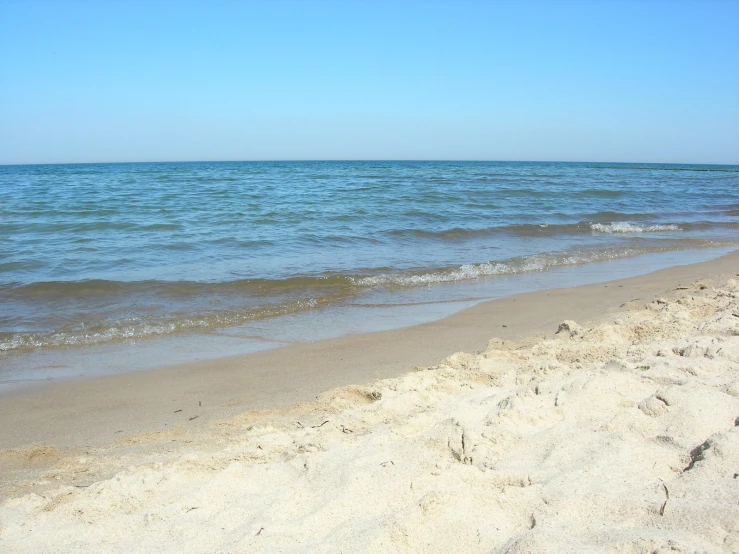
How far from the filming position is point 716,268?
8680 millimetres

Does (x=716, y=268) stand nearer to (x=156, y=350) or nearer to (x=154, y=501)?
(x=156, y=350)

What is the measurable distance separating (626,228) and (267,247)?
860cm

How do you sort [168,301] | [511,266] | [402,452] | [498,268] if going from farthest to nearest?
1. [511,266]
2. [498,268]
3. [168,301]
4. [402,452]

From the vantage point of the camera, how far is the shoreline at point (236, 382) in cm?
382

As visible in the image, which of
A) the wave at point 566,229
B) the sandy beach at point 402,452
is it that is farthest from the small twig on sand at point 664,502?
the wave at point 566,229

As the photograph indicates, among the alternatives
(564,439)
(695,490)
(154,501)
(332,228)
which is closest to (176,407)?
(154,501)

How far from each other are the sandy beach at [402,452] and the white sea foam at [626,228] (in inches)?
349

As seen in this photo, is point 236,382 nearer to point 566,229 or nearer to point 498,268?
point 498,268

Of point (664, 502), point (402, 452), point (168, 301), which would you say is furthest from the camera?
point (168, 301)

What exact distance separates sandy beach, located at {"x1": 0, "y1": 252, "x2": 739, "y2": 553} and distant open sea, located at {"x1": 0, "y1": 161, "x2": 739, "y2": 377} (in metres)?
1.98

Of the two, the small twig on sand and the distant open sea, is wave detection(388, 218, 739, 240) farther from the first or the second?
the small twig on sand

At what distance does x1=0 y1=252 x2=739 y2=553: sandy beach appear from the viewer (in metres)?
2.12

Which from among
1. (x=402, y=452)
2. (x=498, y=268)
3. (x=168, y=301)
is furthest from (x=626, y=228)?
(x=402, y=452)

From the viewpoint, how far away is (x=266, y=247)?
10.1 metres
